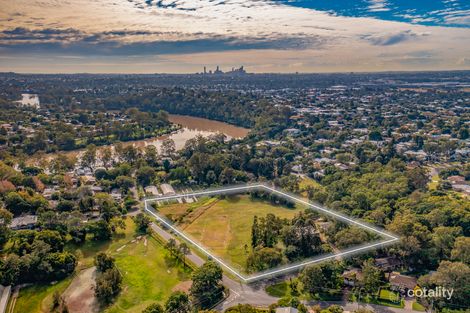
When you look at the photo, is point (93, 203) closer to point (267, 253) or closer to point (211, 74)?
point (267, 253)

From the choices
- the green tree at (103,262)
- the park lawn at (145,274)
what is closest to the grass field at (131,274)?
the park lawn at (145,274)

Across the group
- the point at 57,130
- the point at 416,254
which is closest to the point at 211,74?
the point at 57,130

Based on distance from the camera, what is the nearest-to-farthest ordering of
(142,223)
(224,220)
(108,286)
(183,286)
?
(108,286), (183,286), (224,220), (142,223)

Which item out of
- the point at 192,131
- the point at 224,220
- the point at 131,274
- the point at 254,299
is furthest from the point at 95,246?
the point at 192,131

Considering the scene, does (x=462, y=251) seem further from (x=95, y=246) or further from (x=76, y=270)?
(x=95, y=246)

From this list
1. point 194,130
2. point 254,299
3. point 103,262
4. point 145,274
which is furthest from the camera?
point 194,130

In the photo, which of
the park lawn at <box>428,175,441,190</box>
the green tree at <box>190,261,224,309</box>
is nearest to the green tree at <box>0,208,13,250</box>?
the green tree at <box>190,261,224,309</box>

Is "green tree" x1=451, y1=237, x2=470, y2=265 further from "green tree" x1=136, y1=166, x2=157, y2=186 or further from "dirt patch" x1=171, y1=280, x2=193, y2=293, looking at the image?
"green tree" x1=136, y1=166, x2=157, y2=186
